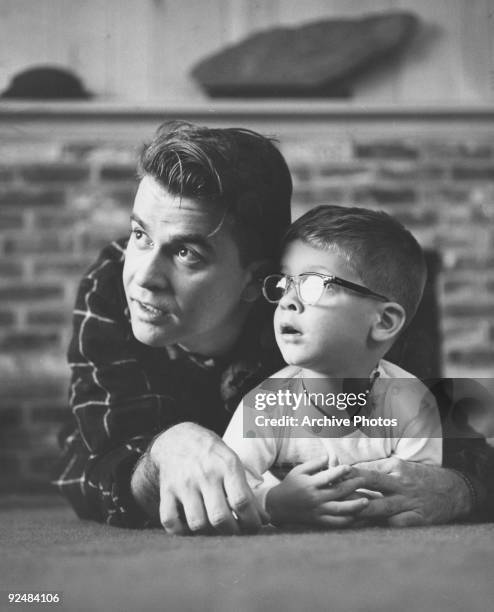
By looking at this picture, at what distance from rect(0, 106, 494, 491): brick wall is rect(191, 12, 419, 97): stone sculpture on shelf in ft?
0.26

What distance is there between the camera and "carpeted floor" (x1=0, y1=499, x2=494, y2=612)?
2.37ft

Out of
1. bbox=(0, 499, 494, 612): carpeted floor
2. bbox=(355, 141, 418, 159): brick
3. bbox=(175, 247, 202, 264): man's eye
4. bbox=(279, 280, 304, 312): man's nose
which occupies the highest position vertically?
bbox=(355, 141, 418, 159): brick

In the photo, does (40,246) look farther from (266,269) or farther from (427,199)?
(427,199)

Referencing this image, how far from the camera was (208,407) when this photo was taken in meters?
1.14

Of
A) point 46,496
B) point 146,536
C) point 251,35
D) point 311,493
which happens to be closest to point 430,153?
point 251,35

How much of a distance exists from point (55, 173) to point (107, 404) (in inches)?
19.3

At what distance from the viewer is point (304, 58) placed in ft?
4.51

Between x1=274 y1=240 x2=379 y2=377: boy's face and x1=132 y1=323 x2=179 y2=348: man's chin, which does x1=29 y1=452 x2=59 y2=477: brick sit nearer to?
x1=132 y1=323 x2=179 y2=348: man's chin

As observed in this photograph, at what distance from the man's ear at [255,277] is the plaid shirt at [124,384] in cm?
2

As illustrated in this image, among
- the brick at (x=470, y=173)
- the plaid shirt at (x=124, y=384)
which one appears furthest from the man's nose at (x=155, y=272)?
the brick at (x=470, y=173)

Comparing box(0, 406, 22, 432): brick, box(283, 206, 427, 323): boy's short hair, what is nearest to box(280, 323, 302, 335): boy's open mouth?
box(283, 206, 427, 323): boy's short hair

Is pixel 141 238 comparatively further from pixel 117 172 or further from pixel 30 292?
pixel 30 292

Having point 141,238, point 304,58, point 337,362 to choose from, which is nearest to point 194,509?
point 337,362

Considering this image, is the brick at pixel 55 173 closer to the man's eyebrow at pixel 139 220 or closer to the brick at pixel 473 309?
the man's eyebrow at pixel 139 220
